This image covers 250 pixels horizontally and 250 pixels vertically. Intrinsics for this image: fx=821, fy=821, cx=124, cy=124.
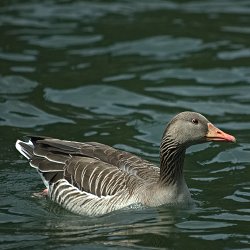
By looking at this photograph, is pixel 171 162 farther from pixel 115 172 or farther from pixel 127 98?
pixel 127 98

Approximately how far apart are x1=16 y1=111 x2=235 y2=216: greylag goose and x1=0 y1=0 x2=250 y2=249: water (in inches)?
9.3

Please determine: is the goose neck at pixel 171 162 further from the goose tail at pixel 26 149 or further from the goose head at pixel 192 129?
the goose tail at pixel 26 149

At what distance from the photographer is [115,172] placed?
11547mm

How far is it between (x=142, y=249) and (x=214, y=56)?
9.47 m

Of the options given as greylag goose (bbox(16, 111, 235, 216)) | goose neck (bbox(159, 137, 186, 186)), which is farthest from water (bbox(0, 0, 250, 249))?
goose neck (bbox(159, 137, 186, 186))

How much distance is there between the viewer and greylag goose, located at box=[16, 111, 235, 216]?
11125mm

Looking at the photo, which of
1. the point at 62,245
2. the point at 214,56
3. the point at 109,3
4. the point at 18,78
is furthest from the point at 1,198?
the point at 109,3

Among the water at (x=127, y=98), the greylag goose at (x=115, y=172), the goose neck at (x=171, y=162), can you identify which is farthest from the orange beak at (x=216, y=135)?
the water at (x=127, y=98)

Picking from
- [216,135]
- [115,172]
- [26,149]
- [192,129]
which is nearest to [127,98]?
[26,149]

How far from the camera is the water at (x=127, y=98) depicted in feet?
35.1

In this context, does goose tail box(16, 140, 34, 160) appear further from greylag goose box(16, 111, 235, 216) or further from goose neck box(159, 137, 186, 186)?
goose neck box(159, 137, 186, 186)

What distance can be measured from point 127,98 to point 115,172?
16.7ft

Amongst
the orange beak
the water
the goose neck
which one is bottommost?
the water

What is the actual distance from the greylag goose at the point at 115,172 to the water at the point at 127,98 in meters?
0.24
